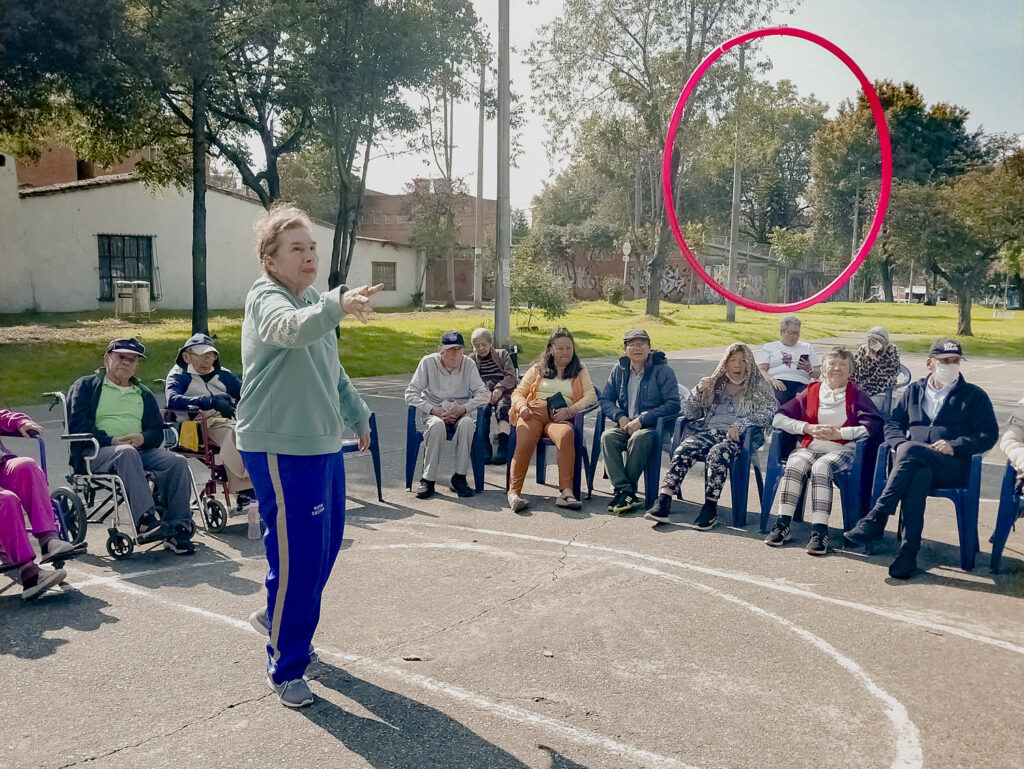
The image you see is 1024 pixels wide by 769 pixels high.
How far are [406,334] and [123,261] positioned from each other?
35.3ft

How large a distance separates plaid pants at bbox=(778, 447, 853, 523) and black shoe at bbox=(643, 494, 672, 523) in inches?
32.3

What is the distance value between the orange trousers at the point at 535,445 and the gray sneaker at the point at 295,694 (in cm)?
361

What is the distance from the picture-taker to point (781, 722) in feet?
11.4

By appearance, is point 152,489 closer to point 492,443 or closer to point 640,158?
point 492,443

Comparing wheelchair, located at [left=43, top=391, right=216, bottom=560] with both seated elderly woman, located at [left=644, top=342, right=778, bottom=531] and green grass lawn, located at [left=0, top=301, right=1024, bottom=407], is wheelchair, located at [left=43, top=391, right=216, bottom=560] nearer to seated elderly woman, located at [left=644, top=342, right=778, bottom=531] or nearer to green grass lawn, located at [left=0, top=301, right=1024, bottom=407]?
seated elderly woman, located at [left=644, top=342, right=778, bottom=531]

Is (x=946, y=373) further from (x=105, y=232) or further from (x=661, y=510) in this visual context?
(x=105, y=232)

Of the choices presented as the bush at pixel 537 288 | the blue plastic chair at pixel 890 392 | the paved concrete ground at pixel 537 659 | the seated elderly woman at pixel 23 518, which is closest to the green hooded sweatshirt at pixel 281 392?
the paved concrete ground at pixel 537 659

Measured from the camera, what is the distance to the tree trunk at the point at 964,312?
95.3 ft

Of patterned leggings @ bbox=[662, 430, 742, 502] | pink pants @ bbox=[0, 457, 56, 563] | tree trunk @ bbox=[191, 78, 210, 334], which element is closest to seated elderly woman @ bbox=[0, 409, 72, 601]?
pink pants @ bbox=[0, 457, 56, 563]

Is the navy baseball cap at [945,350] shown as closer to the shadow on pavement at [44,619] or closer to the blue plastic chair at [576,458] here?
the blue plastic chair at [576,458]

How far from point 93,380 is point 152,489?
808mm

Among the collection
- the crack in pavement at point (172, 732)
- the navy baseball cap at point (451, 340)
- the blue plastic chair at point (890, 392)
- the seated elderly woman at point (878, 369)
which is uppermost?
the navy baseball cap at point (451, 340)

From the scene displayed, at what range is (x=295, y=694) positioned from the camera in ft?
11.5

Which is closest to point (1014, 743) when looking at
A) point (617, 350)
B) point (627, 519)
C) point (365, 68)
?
point (627, 519)
